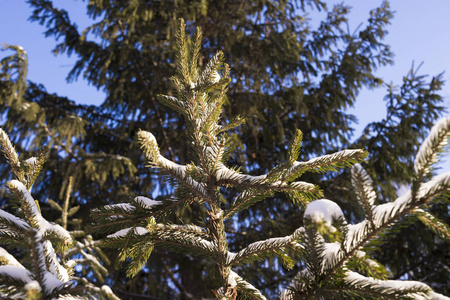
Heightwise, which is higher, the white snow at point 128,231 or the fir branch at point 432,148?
the white snow at point 128,231

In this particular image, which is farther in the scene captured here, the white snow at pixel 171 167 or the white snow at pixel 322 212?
the white snow at pixel 171 167

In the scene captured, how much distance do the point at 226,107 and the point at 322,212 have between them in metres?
6.15

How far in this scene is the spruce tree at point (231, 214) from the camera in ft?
2.69

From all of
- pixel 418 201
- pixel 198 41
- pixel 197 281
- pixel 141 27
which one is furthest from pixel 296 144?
pixel 141 27

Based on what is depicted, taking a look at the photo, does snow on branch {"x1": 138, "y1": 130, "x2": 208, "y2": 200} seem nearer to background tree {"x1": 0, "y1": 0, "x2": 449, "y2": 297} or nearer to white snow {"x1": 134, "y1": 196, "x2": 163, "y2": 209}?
white snow {"x1": 134, "y1": 196, "x2": 163, "y2": 209}

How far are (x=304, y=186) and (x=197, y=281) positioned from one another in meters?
5.04

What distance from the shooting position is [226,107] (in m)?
6.86

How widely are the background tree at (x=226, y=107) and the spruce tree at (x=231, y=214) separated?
4.33 metres

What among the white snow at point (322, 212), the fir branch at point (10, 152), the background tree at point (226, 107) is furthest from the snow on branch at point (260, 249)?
the background tree at point (226, 107)

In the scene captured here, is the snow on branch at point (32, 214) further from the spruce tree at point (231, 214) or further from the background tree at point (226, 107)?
the background tree at point (226, 107)

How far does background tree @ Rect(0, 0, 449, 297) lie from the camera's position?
575cm

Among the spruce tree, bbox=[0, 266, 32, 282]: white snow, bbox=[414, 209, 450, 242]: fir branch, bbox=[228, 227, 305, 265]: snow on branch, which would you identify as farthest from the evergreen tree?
bbox=[414, 209, 450, 242]: fir branch

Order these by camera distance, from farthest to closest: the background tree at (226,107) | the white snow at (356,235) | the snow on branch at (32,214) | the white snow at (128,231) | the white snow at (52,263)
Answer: the background tree at (226,107)
the white snow at (128,231)
the white snow at (52,263)
the snow on branch at (32,214)
the white snow at (356,235)

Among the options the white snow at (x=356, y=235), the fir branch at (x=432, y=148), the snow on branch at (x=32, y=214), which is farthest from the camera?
the snow on branch at (x=32, y=214)
